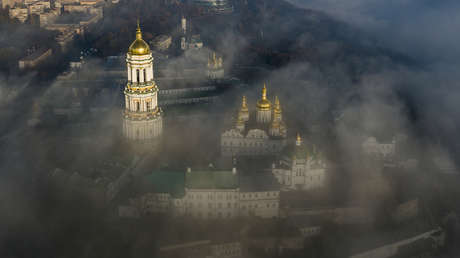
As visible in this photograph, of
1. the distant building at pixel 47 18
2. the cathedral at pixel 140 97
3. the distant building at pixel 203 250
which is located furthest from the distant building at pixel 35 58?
the distant building at pixel 203 250

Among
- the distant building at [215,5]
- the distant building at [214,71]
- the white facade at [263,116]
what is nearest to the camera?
the white facade at [263,116]

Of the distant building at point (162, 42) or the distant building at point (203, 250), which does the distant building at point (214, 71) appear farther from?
the distant building at point (203, 250)

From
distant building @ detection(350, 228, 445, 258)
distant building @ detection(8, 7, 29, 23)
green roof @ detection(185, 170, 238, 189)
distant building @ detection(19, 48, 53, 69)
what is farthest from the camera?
distant building @ detection(8, 7, 29, 23)

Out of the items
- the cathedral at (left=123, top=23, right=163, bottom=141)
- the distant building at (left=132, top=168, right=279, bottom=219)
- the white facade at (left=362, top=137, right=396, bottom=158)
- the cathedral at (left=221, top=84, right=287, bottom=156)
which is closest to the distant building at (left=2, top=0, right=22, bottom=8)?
the cathedral at (left=123, top=23, right=163, bottom=141)

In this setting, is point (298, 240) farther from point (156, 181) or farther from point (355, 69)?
point (355, 69)

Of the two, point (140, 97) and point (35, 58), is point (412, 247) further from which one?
point (35, 58)

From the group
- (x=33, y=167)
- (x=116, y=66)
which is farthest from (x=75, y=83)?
(x=33, y=167)

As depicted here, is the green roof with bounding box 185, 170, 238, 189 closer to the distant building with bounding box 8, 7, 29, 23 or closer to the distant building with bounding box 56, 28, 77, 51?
the distant building with bounding box 56, 28, 77, 51

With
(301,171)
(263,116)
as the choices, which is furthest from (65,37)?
(301,171)
